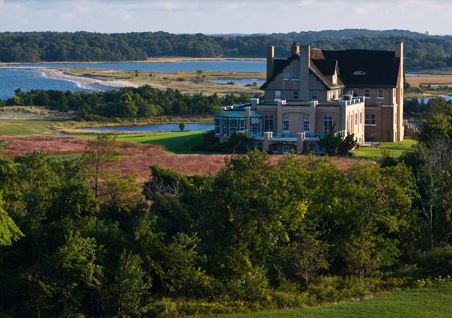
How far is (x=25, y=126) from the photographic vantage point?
8356 centimetres

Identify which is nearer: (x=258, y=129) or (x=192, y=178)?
(x=192, y=178)

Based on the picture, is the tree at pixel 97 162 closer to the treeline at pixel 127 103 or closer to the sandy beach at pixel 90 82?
the treeline at pixel 127 103

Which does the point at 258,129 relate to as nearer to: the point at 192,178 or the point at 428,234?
the point at 192,178

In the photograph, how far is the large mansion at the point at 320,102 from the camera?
6047 centimetres

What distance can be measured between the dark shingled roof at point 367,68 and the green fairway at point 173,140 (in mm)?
11059

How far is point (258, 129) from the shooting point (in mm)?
62094

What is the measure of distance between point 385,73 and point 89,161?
34543mm

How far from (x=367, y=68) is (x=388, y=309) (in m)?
41.8

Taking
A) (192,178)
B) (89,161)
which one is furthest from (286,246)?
(89,161)

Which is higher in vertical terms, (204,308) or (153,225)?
(153,225)

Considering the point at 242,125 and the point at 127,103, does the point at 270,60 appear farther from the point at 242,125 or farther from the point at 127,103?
the point at 127,103

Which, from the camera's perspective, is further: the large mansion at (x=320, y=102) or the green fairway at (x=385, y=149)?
the large mansion at (x=320, y=102)

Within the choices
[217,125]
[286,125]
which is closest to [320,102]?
[286,125]

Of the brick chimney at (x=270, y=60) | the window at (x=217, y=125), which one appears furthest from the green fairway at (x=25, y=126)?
the brick chimney at (x=270, y=60)
